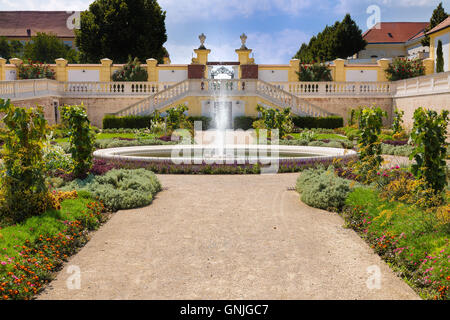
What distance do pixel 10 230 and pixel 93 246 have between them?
1175 mm

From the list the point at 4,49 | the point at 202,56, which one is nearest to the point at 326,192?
the point at 202,56

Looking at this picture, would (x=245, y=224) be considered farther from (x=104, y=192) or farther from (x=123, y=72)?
(x=123, y=72)

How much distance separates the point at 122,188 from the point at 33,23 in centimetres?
7969

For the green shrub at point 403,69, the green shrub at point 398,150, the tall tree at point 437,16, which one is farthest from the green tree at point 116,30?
the tall tree at point 437,16

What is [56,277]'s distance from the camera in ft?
18.1

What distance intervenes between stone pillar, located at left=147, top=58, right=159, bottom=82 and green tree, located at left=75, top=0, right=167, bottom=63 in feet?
31.5

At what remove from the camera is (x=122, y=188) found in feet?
31.9

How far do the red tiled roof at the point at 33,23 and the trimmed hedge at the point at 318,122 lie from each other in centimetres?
6091

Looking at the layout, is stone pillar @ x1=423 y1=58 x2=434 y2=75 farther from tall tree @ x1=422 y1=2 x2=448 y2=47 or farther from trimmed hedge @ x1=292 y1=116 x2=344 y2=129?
tall tree @ x1=422 y1=2 x2=448 y2=47

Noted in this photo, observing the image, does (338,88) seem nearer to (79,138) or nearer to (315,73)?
(315,73)

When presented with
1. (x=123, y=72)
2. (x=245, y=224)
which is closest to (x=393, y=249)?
(x=245, y=224)

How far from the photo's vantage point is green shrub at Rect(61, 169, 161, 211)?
29.6ft

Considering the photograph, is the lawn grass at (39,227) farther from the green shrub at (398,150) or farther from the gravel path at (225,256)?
the green shrub at (398,150)
